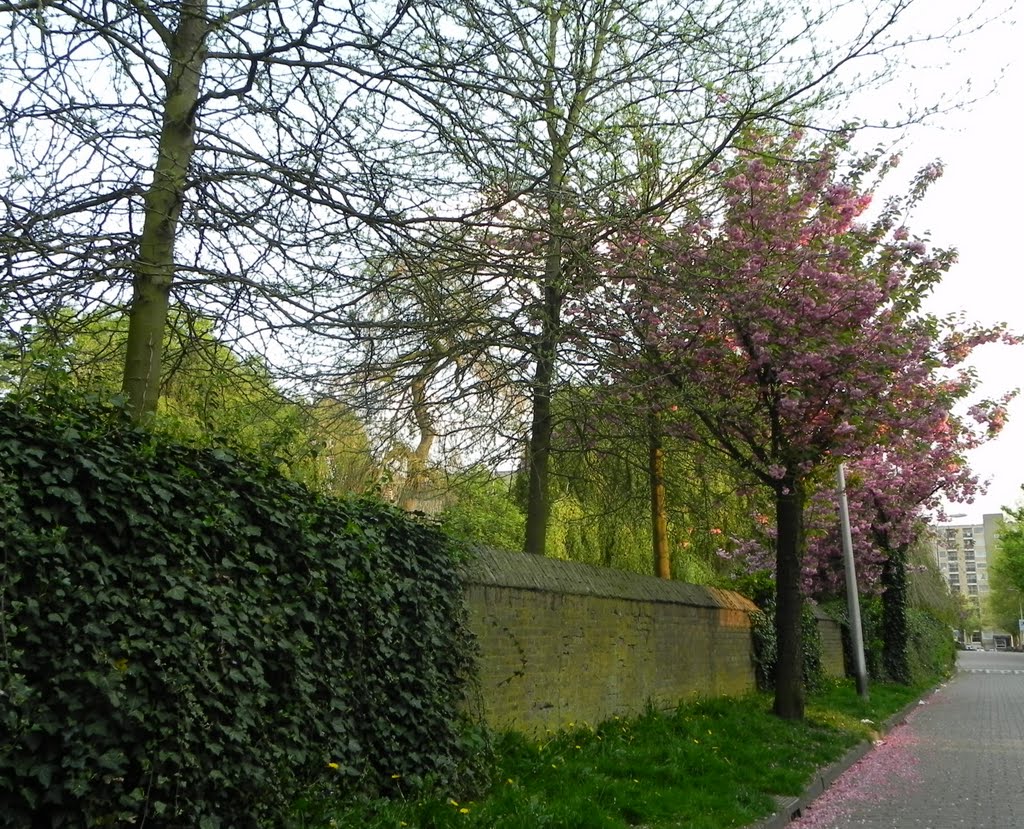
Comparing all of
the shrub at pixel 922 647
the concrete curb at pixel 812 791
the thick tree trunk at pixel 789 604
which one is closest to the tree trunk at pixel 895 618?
the shrub at pixel 922 647

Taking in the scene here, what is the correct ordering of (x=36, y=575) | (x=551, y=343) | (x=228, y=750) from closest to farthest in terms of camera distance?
1. (x=36, y=575)
2. (x=228, y=750)
3. (x=551, y=343)

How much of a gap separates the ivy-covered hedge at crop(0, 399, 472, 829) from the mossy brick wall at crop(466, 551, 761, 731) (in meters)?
1.77

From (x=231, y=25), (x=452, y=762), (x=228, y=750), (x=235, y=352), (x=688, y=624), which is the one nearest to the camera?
(x=228, y=750)

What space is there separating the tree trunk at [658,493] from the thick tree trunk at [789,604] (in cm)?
183

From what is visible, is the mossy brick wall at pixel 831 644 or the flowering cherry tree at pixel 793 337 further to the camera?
the mossy brick wall at pixel 831 644

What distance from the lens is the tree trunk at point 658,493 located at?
13.2 metres

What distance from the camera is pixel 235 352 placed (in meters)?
8.52

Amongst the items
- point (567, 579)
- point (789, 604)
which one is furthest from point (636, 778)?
point (789, 604)

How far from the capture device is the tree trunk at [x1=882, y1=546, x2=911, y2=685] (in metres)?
24.3

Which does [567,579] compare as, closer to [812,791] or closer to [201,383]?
[812,791]

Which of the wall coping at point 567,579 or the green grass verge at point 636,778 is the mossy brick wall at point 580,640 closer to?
the wall coping at point 567,579

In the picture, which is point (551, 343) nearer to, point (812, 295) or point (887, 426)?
point (812, 295)

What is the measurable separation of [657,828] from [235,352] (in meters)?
5.32

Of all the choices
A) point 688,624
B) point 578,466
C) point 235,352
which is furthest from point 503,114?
point 688,624
